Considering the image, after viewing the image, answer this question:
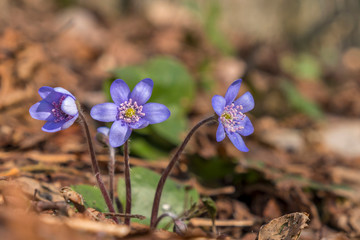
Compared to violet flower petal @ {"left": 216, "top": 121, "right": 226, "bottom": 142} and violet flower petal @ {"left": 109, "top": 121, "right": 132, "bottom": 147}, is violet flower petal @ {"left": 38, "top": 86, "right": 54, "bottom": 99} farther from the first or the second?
violet flower petal @ {"left": 216, "top": 121, "right": 226, "bottom": 142}

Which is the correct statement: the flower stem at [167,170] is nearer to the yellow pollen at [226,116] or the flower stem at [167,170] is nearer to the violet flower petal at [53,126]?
the yellow pollen at [226,116]

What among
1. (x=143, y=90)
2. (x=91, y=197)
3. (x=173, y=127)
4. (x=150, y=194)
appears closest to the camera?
(x=143, y=90)

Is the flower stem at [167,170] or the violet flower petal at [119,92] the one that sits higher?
the violet flower petal at [119,92]

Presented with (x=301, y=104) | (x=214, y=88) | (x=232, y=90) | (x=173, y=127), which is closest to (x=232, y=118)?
(x=232, y=90)

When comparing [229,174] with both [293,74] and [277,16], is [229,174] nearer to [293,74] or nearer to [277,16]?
[293,74]

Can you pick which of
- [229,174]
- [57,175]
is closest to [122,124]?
[57,175]

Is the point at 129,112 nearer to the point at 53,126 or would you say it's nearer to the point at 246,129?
the point at 53,126

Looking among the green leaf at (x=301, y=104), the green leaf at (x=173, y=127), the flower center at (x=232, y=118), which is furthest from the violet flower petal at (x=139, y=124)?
the green leaf at (x=301, y=104)

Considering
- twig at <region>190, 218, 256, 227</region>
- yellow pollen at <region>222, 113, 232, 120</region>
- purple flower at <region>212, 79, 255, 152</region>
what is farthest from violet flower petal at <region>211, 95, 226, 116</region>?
twig at <region>190, 218, 256, 227</region>
